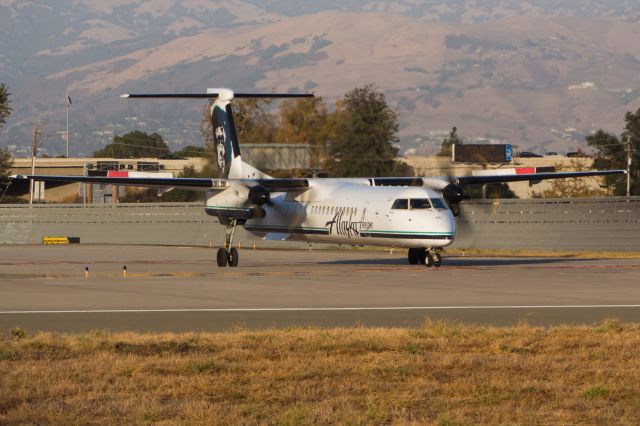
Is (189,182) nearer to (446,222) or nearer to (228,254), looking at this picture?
(228,254)

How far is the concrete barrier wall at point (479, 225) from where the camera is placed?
173 ft

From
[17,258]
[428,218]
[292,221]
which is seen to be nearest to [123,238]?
[17,258]

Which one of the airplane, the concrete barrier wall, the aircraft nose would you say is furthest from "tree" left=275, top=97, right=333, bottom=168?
the aircraft nose

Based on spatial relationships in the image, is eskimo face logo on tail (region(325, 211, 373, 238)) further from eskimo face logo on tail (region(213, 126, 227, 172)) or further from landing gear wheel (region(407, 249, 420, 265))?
eskimo face logo on tail (region(213, 126, 227, 172))

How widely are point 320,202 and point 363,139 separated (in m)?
67.8

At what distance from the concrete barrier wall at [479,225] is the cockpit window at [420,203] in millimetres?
6329

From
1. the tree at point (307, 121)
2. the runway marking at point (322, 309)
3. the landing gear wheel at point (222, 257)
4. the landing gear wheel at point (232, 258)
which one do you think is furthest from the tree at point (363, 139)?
the runway marking at point (322, 309)

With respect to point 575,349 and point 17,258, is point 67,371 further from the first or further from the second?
point 17,258

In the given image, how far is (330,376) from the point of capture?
44.6 ft

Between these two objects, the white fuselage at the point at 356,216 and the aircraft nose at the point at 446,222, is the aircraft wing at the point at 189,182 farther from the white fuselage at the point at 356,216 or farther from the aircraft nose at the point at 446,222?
the aircraft nose at the point at 446,222

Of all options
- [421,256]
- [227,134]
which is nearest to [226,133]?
[227,134]

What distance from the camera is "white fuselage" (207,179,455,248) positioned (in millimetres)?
35375

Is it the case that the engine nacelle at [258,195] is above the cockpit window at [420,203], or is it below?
above

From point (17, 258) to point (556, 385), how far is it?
38.2 meters
